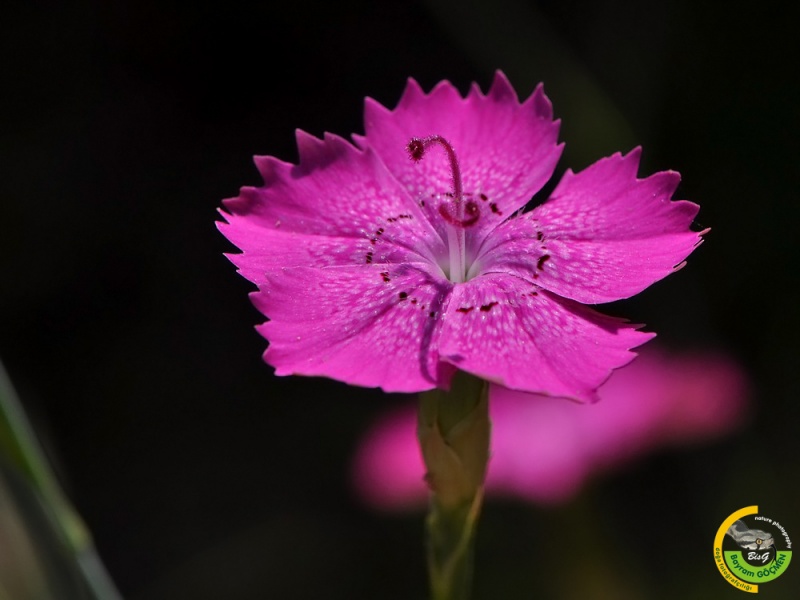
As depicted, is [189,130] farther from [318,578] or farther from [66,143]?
[318,578]

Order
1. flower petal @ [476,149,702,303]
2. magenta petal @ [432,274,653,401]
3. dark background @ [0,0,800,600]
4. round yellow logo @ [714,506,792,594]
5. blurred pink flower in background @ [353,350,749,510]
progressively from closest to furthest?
1. magenta petal @ [432,274,653,401]
2. flower petal @ [476,149,702,303]
3. round yellow logo @ [714,506,792,594]
4. blurred pink flower in background @ [353,350,749,510]
5. dark background @ [0,0,800,600]

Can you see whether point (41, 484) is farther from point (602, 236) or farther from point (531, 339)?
point (602, 236)

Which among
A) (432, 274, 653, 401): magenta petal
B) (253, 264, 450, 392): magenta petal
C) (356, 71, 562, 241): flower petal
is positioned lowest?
(432, 274, 653, 401): magenta petal

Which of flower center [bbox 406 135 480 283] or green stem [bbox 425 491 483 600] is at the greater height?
flower center [bbox 406 135 480 283]

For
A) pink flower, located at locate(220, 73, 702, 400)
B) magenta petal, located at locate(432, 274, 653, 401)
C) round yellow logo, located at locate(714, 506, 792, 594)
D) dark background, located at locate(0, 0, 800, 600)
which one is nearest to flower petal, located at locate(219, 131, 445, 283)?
pink flower, located at locate(220, 73, 702, 400)

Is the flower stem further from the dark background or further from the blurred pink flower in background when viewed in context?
the dark background

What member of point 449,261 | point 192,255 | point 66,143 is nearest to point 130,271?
point 192,255
